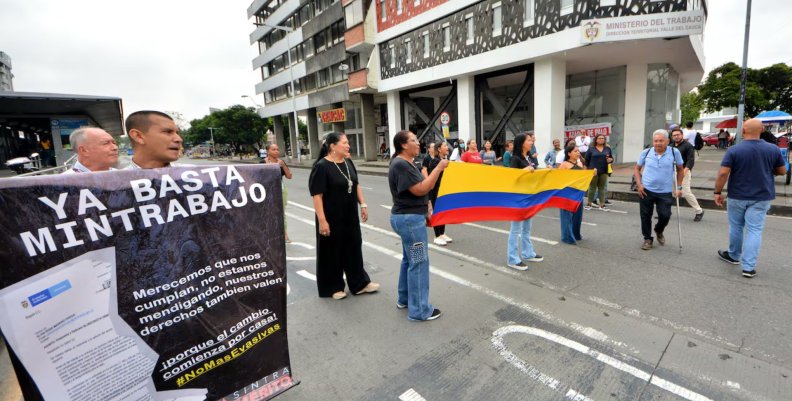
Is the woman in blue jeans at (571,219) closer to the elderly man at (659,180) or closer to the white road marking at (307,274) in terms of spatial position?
the elderly man at (659,180)

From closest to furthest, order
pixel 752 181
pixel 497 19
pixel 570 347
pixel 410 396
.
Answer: pixel 410 396
pixel 570 347
pixel 752 181
pixel 497 19

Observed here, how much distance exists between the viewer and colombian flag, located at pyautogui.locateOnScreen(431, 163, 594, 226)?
434 centimetres

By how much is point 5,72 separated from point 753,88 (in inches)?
4535

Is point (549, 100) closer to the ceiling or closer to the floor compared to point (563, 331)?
closer to the ceiling

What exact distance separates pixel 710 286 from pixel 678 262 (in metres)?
0.85

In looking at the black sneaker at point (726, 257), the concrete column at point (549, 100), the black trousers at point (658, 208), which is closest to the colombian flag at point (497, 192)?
the black trousers at point (658, 208)

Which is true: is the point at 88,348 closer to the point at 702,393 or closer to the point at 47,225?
the point at 47,225

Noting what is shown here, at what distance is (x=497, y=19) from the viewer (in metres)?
17.1

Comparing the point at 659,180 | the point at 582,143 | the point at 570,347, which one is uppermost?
the point at 582,143

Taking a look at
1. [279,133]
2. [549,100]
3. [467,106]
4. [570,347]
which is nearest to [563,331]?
[570,347]

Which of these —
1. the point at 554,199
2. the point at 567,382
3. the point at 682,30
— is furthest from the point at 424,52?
the point at 567,382

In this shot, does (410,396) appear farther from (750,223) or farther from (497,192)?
(750,223)

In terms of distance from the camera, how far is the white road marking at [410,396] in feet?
8.51

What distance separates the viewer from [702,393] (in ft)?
8.35
